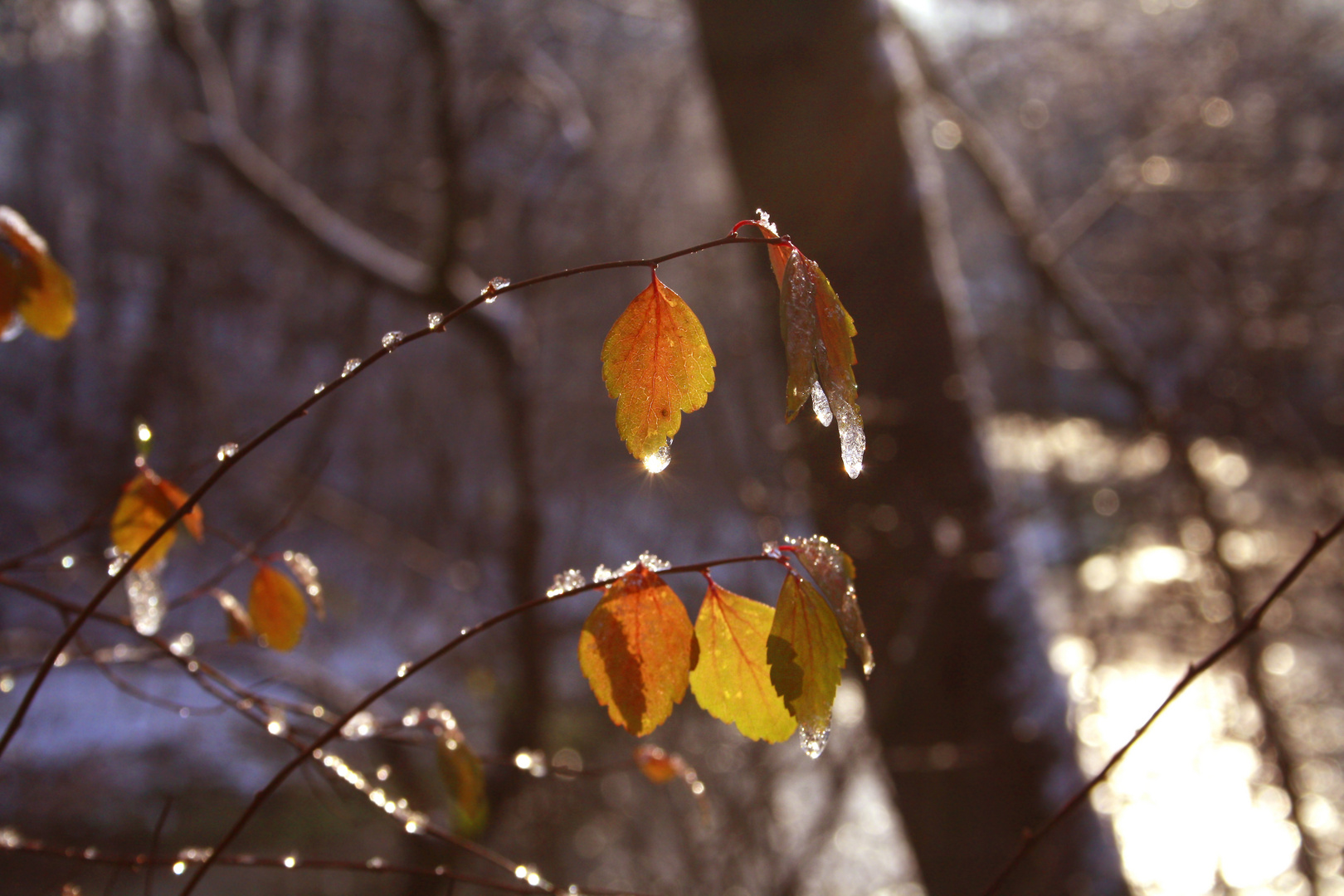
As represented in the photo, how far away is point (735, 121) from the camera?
2305mm

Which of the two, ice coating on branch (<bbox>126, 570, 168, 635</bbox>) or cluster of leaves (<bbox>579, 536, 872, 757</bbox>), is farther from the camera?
ice coating on branch (<bbox>126, 570, 168, 635</bbox>)

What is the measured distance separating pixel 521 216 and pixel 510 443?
92 centimetres

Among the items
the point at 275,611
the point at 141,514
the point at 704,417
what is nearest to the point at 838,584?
the point at 275,611

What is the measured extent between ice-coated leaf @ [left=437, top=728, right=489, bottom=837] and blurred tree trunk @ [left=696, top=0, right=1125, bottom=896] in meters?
1.21

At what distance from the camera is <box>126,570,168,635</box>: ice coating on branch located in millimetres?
932

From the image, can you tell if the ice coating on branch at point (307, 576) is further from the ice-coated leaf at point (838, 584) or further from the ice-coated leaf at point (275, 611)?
the ice-coated leaf at point (838, 584)

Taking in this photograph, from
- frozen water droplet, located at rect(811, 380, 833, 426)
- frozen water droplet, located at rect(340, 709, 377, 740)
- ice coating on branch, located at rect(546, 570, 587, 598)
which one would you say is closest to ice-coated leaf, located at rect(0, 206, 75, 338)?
frozen water droplet, located at rect(340, 709, 377, 740)

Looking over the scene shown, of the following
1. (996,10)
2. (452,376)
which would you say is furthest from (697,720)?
(996,10)

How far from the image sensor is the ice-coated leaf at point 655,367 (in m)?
0.64

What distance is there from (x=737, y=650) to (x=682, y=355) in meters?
0.24

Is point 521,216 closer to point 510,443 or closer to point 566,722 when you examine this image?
point 510,443

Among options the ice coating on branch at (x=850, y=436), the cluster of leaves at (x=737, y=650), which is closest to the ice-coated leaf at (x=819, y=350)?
the ice coating on branch at (x=850, y=436)

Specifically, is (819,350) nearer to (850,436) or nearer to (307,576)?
(850,436)

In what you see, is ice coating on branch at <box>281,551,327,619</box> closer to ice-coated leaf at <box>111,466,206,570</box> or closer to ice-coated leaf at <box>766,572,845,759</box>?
ice-coated leaf at <box>111,466,206,570</box>
